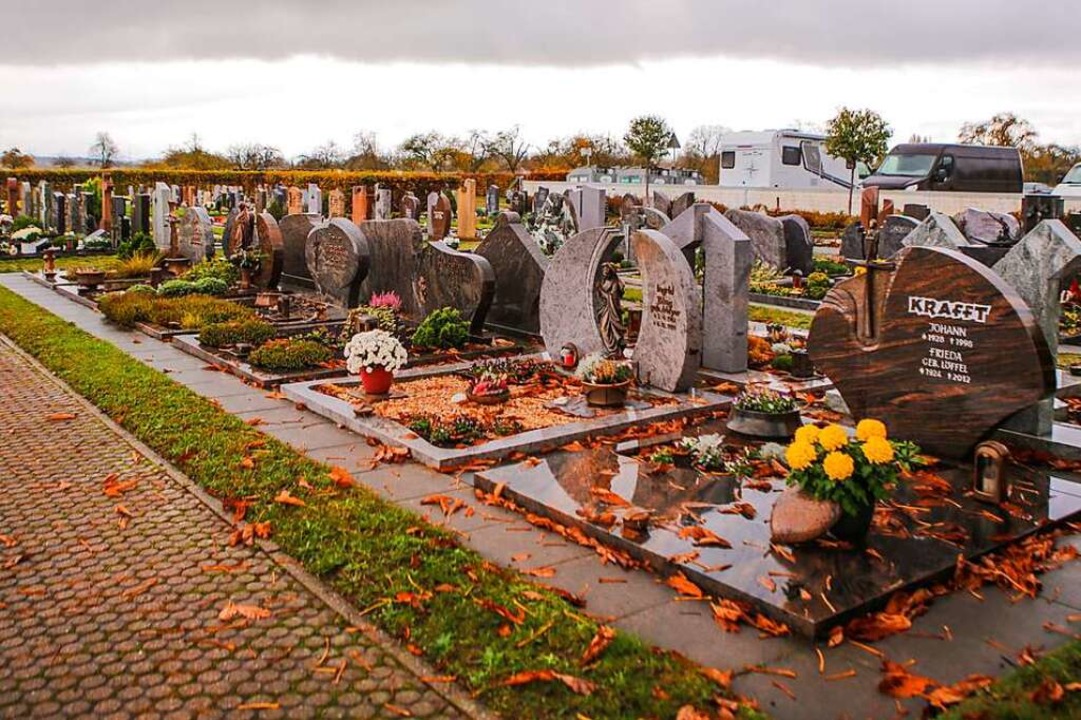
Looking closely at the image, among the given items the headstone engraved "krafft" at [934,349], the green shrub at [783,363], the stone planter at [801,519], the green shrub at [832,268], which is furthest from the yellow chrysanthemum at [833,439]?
the green shrub at [832,268]

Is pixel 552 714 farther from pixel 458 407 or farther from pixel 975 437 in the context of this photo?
pixel 458 407

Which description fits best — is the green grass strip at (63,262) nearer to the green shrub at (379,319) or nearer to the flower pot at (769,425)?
the green shrub at (379,319)

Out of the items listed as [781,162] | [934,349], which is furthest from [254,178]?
[934,349]

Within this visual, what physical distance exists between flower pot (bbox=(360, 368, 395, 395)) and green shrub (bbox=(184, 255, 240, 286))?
355 inches

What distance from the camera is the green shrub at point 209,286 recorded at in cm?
1669

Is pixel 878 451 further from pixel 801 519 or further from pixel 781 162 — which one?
pixel 781 162

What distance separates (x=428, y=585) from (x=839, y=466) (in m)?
2.29

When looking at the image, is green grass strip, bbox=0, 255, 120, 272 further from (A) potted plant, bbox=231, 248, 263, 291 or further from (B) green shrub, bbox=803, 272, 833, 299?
(B) green shrub, bbox=803, 272, 833, 299

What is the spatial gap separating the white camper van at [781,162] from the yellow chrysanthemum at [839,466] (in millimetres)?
41468

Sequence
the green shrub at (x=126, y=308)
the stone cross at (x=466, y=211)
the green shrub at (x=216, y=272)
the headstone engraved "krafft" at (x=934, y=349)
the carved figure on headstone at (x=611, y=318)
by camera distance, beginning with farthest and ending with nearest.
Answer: the stone cross at (x=466, y=211) < the green shrub at (x=216, y=272) < the green shrub at (x=126, y=308) < the carved figure on headstone at (x=611, y=318) < the headstone engraved "krafft" at (x=934, y=349)

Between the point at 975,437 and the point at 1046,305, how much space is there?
196 cm

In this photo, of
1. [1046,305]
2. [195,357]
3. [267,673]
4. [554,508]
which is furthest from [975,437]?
[195,357]

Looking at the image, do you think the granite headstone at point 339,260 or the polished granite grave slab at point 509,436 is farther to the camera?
the granite headstone at point 339,260

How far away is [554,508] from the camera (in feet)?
20.6
